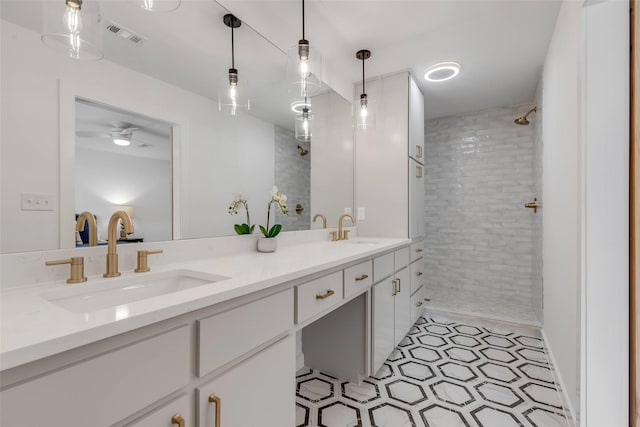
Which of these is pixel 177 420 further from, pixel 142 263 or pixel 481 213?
pixel 481 213

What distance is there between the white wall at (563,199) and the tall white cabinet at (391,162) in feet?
3.32

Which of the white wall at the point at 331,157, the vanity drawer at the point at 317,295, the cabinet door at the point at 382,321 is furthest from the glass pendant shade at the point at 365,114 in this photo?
the vanity drawer at the point at 317,295

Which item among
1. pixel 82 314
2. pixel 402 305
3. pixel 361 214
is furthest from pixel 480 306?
pixel 82 314

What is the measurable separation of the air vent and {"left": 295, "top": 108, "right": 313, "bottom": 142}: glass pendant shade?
1.07 metres

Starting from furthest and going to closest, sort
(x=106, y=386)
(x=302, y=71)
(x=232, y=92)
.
Result: 1. (x=302, y=71)
2. (x=232, y=92)
3. (x=106, y=386)

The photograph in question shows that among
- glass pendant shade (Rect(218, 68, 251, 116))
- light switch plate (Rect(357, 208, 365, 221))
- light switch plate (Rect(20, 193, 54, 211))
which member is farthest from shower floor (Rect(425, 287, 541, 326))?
light switch plate (Rect(20, 193, 54, 211))

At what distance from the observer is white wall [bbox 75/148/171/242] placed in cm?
98

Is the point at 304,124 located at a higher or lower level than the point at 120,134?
higher

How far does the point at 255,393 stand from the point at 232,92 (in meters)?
1.41

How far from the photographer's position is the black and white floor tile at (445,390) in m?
1.55

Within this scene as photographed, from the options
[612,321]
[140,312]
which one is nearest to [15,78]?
[140,312]

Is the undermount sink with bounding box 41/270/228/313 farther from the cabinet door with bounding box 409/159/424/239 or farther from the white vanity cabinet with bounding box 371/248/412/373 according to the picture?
the cabinet door with bounding box 409/159/424/239

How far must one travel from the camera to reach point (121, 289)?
92 cm

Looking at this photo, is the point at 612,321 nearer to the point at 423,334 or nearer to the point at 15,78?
the point at 423,334
